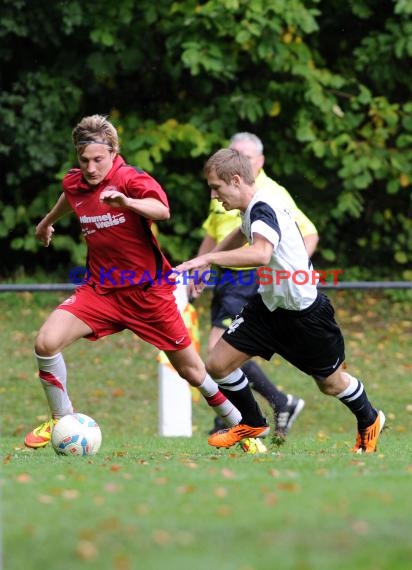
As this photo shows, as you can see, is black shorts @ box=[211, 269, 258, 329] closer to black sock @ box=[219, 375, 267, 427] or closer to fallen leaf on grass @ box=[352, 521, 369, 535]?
black sock @ box=[219, 375, 267, 427]

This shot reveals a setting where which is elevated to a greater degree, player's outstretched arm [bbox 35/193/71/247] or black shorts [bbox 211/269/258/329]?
player's outstretched arm [bbox 35/193/71/247]

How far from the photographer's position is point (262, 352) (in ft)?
24.9

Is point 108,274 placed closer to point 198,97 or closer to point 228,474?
point 228,474

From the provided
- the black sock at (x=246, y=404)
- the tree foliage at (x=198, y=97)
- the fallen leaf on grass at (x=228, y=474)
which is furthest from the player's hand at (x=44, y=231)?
the tree foliage at (x=198, y=97)

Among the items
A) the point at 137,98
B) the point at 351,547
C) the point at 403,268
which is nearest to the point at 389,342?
the point at 403,268

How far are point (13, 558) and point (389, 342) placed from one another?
1118cm

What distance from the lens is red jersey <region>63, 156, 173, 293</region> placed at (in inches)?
294

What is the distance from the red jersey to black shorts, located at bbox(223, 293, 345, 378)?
587 millimetres

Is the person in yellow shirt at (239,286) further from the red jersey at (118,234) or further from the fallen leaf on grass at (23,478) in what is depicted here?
the fallen leaf on grass at (23,478)

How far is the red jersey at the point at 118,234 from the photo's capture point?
7477 mm

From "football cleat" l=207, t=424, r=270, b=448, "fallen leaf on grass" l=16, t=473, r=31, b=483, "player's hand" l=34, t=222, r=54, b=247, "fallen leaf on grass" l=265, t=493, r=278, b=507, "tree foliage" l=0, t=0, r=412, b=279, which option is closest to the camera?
"fallen leaf on grass" l=265, t=493, r=278, b=507

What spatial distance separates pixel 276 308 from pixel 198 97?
9553mm

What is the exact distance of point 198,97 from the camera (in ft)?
54.3

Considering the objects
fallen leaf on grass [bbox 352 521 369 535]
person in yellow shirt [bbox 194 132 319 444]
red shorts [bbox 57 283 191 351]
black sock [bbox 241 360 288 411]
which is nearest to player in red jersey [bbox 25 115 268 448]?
red shorts [bbox 57 283 191 351]
